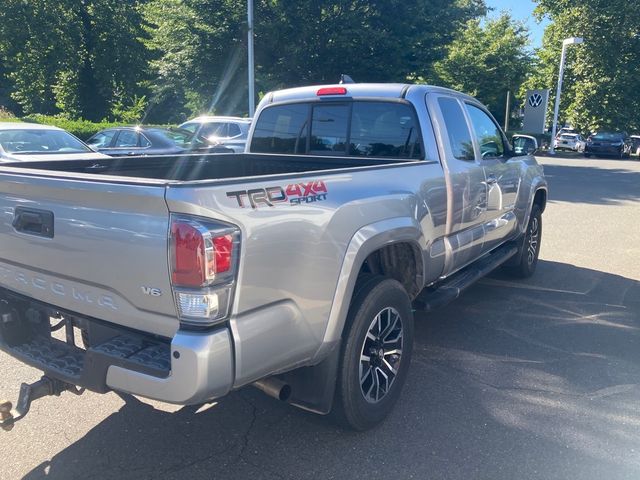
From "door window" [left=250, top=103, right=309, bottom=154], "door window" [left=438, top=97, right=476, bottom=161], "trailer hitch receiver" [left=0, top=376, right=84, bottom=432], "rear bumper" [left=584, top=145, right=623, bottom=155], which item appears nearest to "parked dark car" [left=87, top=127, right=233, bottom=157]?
"door window" [left=250, top=103, right=309, bottom=154]

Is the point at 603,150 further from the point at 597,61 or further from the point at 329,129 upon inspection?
the point at 329,129

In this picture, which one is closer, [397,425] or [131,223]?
[131,223]

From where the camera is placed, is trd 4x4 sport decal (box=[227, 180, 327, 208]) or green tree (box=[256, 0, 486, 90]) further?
green tree (box=[256, 0, 486, 90])

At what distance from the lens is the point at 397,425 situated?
3.43 meters

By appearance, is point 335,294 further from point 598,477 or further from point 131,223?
point 598,477

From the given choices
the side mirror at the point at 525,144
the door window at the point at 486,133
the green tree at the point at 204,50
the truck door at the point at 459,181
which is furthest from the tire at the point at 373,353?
the green tree at the point at 204,50

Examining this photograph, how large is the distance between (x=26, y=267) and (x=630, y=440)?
354 cm

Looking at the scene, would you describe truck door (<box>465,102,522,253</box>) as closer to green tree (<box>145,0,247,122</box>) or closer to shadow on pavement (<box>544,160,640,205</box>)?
shadow on pavement (<box>544,160,640,205</box>)

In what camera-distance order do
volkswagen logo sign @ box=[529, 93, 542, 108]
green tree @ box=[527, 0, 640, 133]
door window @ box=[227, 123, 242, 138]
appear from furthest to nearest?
→ green tree @ box=[527, 0, 640, 133], volkswagen logo sign @ box=[529, 93, 542, 108], door window @ box=[227, 123, 242, 138]

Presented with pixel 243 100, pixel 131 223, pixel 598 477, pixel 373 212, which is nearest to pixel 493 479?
pixel 598 477

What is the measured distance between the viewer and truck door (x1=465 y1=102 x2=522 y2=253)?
5.00m

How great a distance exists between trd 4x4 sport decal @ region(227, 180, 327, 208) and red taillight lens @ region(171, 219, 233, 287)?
20 centimetres

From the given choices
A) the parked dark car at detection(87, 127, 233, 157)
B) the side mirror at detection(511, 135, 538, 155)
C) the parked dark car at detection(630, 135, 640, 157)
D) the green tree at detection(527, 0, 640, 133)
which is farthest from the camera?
the green tree at detection(527, 0, 640, 133)

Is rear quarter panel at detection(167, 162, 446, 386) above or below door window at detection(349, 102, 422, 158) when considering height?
below
